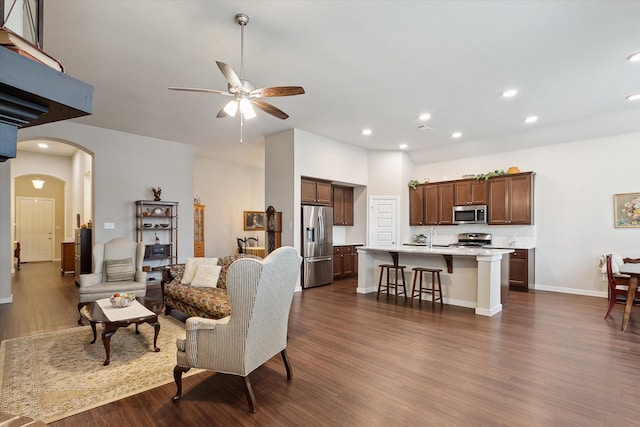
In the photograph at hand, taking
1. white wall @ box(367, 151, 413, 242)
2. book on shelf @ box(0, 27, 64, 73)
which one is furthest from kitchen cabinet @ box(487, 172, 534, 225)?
book on shelf @ box(0, 27, 64, 73)

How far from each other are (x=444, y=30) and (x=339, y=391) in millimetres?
3408

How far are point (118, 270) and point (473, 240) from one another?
7083 millimetres

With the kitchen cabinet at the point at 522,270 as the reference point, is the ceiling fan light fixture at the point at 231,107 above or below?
above

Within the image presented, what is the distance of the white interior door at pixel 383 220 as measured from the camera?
8047mm

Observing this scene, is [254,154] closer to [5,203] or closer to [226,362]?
[5,203]

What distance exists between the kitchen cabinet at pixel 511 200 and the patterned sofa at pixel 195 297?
225 inches

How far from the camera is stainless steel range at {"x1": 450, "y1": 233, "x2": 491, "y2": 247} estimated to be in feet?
23.7

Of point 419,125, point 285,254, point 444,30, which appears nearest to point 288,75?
point 444,30

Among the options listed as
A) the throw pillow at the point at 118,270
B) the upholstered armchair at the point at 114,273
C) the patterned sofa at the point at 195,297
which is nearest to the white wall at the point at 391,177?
the patterned sofa at the point at 195,297

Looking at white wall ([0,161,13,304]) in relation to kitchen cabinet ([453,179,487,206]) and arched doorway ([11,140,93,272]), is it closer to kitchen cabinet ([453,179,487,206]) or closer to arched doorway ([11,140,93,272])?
arched doorway ([11,140,93,272])

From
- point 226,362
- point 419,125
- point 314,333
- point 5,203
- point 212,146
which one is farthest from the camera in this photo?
point 212,146

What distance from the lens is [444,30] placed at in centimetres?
307

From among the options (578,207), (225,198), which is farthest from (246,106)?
(578,207)

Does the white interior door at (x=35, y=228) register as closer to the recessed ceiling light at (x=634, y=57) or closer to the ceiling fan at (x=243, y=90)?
the ceiling fan at (x=243, y=90)
